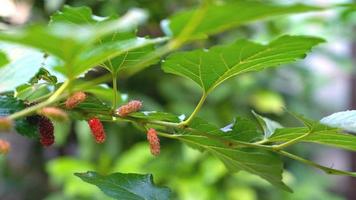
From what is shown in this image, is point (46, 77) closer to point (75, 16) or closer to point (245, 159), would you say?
point (75, 16)

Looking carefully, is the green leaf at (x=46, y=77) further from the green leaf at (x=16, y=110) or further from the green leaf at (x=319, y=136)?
the green leaf at (x=319, y=136)

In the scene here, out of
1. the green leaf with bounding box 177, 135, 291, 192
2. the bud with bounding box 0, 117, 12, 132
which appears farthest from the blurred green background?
the bud with bounding box 0, 117, 12, 132

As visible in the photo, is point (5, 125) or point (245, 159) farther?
point (245, 159)

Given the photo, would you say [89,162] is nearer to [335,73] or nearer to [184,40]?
[335,73]

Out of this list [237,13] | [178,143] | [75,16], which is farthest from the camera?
[178,143]

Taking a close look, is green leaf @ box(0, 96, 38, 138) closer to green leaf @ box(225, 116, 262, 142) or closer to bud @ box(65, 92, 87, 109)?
bud @ box(65, 92, 87, 109)

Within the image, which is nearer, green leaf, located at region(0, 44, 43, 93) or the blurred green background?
green leaf, located at region(0, 44, 43, 93)

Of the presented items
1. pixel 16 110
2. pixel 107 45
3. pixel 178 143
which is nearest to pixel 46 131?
pixel 16 110
